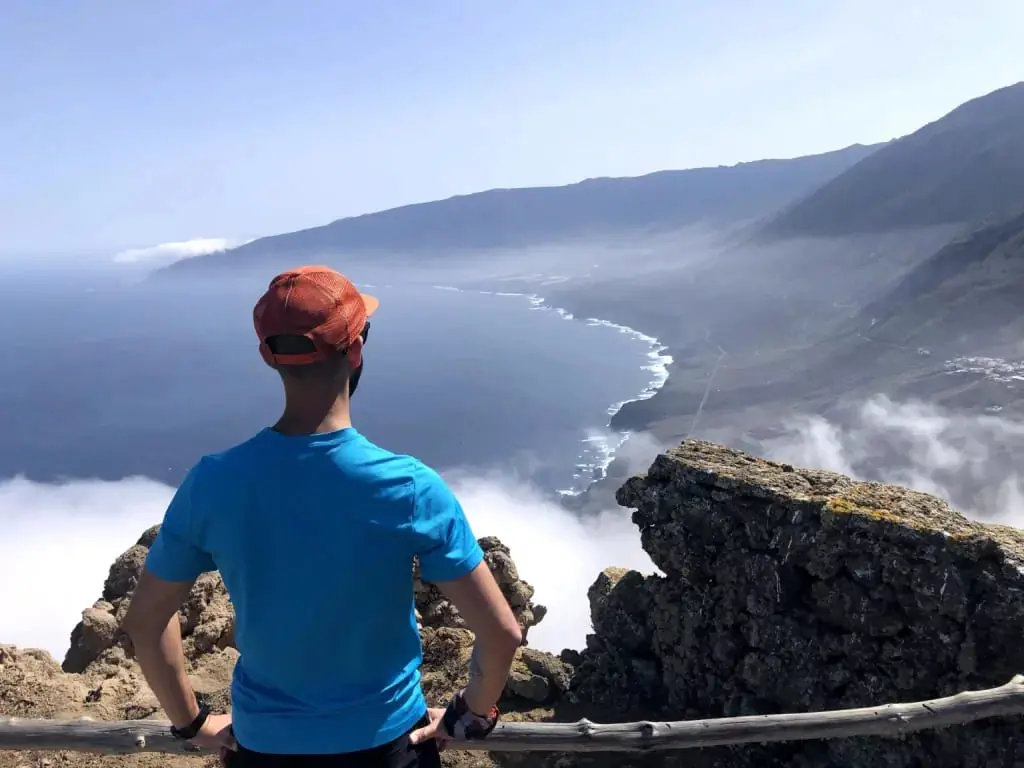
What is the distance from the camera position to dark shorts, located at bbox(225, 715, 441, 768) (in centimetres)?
244

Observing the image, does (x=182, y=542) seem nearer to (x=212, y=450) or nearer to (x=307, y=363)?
(x=307, y=363)

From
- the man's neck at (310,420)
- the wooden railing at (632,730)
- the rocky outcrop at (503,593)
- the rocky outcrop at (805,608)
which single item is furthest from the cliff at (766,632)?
Answer: the man's neck at (310,420)

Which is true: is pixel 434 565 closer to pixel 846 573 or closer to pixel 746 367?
pixel 846 573

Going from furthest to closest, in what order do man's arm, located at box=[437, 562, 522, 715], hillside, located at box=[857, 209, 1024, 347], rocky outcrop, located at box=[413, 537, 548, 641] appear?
1. hillside, located at box=[857, 209, 1024, 347]
2. rocky outcrop, located at box=[413, 537, 548, 641]
3. man's arm, located at box=[437, 562, 522, 715]

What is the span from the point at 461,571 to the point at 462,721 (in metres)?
Answer: 0.79

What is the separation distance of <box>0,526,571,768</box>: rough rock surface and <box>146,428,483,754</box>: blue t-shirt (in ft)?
14.0

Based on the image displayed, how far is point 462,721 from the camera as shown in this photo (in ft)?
9.06

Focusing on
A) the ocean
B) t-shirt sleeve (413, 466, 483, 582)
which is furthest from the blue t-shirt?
the ocean

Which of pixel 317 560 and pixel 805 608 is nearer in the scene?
pixel 317 560

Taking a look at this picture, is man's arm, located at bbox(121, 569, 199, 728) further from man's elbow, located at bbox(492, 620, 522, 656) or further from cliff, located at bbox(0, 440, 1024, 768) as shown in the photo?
cliff, located at bbox(0, 440, 1024, 768)

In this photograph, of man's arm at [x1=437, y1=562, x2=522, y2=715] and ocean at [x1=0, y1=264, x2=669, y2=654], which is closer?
man's arm at [x1=437, y1=562, x2=522, y2=715]

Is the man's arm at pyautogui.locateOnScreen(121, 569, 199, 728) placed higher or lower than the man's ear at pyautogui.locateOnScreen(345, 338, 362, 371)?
lower

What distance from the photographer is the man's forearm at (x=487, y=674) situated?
2.50 metres

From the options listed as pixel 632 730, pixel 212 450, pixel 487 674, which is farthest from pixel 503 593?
pixel 212 450
